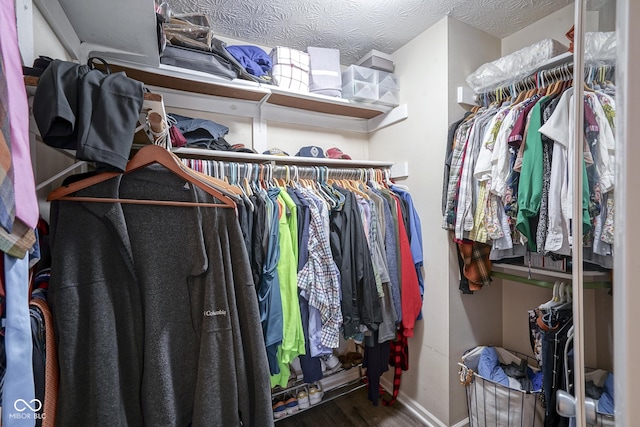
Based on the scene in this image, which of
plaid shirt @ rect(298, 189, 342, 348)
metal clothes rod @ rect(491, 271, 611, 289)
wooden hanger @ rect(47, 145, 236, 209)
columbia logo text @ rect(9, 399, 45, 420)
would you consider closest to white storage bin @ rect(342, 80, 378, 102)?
plaid shirt @ rect(298, 189, 342, 348)

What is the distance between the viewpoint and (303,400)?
1678 mm

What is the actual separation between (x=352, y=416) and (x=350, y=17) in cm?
238

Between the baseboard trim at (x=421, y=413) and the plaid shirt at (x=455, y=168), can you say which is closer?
the plaid shirt at (x=455, y=168)

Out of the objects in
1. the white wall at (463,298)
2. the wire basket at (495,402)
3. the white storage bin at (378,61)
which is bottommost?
the wire basket at (495,402)

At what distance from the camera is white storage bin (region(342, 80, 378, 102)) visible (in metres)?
1.69

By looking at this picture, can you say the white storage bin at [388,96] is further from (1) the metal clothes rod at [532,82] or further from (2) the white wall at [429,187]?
(1) the metal clothes rod at [532,82]

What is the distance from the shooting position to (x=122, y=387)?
0.82 meters

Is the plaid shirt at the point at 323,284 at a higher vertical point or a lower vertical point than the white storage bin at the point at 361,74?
lower

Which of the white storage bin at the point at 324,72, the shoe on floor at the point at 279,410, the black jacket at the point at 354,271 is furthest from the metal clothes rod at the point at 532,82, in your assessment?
the shoe on floor at the point at 279,410

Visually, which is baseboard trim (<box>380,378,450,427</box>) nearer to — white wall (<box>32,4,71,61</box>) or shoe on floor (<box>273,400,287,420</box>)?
shoe on floor (<box>273,400,287,420</box>)

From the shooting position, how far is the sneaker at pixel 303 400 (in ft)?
5.48

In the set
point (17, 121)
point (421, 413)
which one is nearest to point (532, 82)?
point (17, 121)

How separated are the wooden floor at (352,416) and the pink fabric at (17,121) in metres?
1.74

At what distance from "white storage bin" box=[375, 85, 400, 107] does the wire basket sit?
1.62 m
